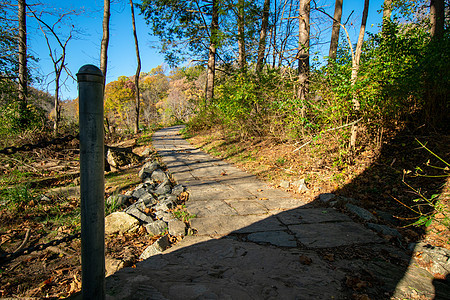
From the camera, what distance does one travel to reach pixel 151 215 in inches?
127

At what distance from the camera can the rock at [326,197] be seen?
3540mm

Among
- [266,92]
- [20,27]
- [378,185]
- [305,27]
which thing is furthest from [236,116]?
[20,27]

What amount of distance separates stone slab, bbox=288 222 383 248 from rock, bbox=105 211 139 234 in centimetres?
191

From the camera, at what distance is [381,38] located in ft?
14.8

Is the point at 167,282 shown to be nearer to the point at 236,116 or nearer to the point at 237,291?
the point at 237,291

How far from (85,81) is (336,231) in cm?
277

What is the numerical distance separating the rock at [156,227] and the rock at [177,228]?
0.10 metres

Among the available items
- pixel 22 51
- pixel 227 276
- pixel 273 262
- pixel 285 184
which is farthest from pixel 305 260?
pixel 22 51

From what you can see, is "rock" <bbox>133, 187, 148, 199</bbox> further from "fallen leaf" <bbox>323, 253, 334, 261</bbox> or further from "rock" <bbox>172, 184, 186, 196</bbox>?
"fallen leaf" <bbox>323, 253, 334, 261</bbox>

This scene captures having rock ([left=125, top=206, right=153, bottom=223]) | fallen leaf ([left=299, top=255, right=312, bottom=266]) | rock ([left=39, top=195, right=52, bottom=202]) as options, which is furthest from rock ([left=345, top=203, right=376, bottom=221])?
rock ([left=39, top=195, right=52, bottom=202])

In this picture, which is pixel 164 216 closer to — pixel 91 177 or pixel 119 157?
pixel 91 177

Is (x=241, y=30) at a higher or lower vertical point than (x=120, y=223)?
higher

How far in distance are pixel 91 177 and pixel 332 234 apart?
8.10 ft

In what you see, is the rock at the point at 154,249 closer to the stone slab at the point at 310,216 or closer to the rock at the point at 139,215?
the rock at the point at 139,215
